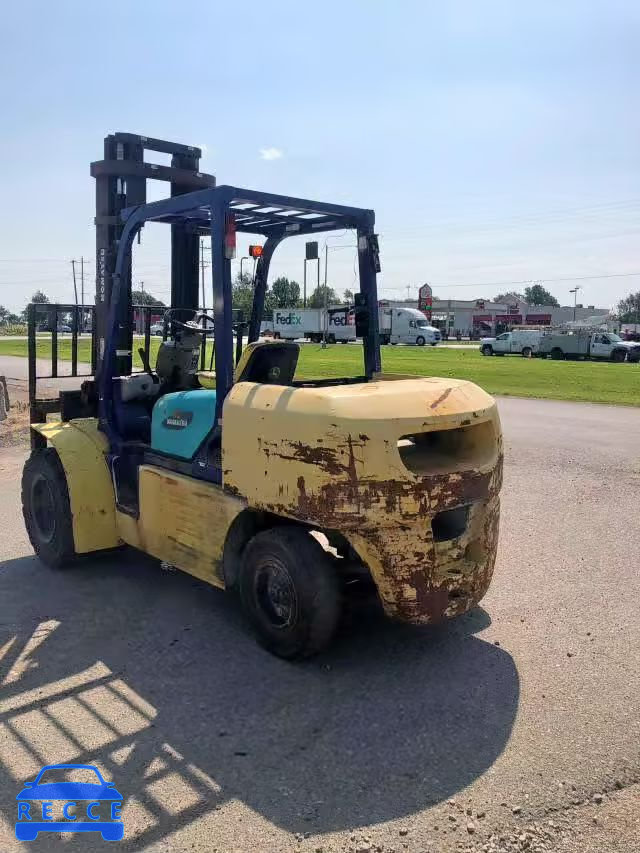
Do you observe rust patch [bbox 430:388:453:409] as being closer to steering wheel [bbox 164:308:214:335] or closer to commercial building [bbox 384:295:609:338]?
steering wheel [bbox 164:308:214:335]

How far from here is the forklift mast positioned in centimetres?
626

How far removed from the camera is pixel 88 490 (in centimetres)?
570

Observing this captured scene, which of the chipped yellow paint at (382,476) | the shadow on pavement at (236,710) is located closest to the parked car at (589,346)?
the shadow on pavement at (236,710)

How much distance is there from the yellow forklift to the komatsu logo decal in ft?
Answer: 0.05

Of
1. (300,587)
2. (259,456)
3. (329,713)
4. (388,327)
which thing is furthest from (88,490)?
(388,327)

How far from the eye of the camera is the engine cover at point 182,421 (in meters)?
5.03

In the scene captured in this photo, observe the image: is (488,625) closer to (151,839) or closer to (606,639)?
(606,639)

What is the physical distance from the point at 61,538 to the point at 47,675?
5.62ft

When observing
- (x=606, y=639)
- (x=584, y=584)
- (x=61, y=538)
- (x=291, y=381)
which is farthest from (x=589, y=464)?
(x=61, y=538)

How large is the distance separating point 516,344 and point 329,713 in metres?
44.3

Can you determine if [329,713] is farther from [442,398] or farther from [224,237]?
[224,237]

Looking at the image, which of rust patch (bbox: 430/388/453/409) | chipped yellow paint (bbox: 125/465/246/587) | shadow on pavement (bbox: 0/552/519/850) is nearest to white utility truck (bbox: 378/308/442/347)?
chipped yellow paint (bbox: 125/465/246/587)

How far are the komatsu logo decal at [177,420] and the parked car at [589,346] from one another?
39774 millimetres

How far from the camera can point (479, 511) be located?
437 centimetres
